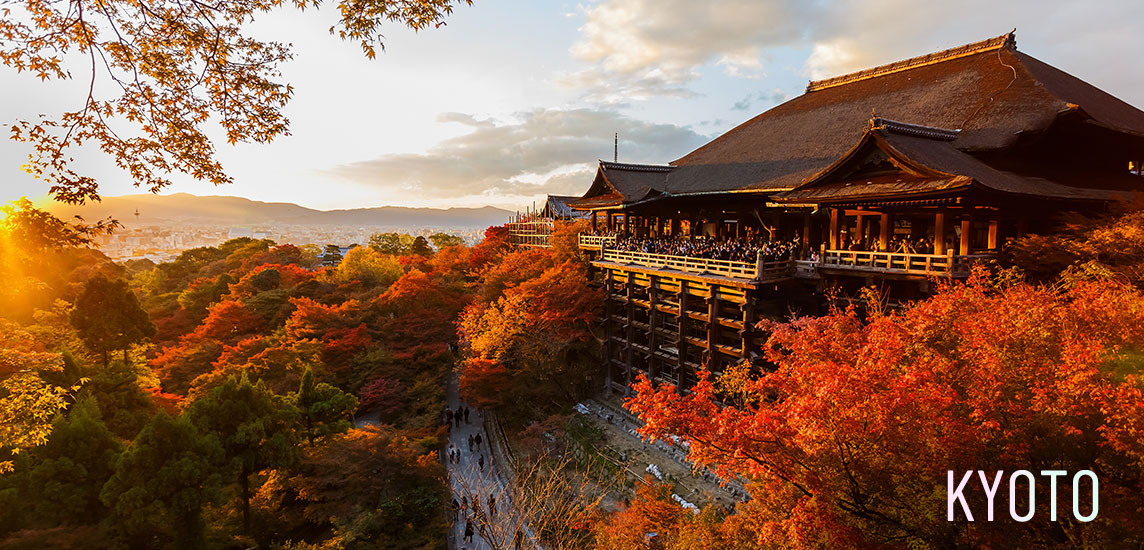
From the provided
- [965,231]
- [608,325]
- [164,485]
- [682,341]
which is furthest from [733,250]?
[164,485]

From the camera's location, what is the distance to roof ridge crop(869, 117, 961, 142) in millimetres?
14344

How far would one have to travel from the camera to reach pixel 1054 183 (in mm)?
14805

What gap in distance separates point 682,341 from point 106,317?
2698cm

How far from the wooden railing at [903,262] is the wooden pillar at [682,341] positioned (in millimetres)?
5633

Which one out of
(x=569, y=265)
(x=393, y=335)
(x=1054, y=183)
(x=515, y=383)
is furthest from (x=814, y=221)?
(x=393, y=335)

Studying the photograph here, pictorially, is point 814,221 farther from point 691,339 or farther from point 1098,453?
point 1098,453

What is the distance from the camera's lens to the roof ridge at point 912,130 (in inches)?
565

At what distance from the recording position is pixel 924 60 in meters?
22.4

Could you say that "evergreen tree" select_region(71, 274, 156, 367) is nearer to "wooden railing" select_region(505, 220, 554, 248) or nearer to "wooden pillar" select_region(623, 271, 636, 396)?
"wooden railing" select_region(505, 220, 554, 248)

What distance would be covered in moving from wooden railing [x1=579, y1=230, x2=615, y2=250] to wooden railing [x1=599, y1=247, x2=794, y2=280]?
2361mm

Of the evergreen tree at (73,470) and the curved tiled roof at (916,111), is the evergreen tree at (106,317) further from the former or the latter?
the curved tiled roof at (916,111)

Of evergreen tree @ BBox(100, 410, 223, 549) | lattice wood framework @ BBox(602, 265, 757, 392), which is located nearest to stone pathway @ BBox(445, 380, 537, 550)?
evergreen tree @ BBox(100, 410, 223, 549)

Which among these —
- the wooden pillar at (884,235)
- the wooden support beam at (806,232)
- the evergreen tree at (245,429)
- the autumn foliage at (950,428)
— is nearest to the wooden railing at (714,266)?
the wooden pillar at (884,235)

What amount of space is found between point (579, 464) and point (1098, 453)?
16422 mm
